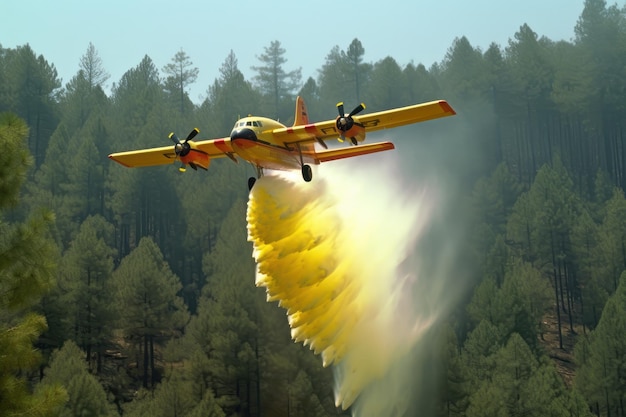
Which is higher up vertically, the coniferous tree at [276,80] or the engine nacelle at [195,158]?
the coniferous tree at [276,80]

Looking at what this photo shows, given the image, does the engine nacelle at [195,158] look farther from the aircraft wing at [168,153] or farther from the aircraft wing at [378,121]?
the aircraft wing at [378,121]

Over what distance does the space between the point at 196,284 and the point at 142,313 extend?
25012 mm

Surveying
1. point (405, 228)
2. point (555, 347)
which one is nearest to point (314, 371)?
point (405, 228)

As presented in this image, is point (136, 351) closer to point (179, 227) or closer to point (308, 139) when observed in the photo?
point (179, 227)

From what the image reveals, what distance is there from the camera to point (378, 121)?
3469 cm

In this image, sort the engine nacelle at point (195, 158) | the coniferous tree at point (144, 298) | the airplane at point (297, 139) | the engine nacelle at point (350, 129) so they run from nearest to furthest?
the airplane at point (297, 139) < the engine nacelle at point (350, 129) < the engine nacelle at point (195, 158) < the coniferous tree at point (144, 298)

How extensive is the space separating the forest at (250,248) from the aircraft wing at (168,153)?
6922 millimetres

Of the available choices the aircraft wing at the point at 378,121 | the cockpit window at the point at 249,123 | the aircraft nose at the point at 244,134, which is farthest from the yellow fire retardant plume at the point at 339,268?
the aircraft nose at the point at 244,134

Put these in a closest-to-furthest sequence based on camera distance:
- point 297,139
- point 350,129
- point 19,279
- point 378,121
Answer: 1. point 19,279
2. point 350,129
3. point 378,121
4. point 297,139

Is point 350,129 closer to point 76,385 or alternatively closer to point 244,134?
point 244,134

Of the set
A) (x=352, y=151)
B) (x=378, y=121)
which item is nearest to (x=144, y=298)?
(x=352, y=151)

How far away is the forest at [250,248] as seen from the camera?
2228 inches

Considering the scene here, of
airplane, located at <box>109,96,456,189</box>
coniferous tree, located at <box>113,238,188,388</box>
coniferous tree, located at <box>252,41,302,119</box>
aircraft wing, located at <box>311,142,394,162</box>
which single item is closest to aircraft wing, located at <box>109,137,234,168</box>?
airplane, located at <box>109,96,456,189</box>

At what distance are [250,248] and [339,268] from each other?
3424 centimetres
